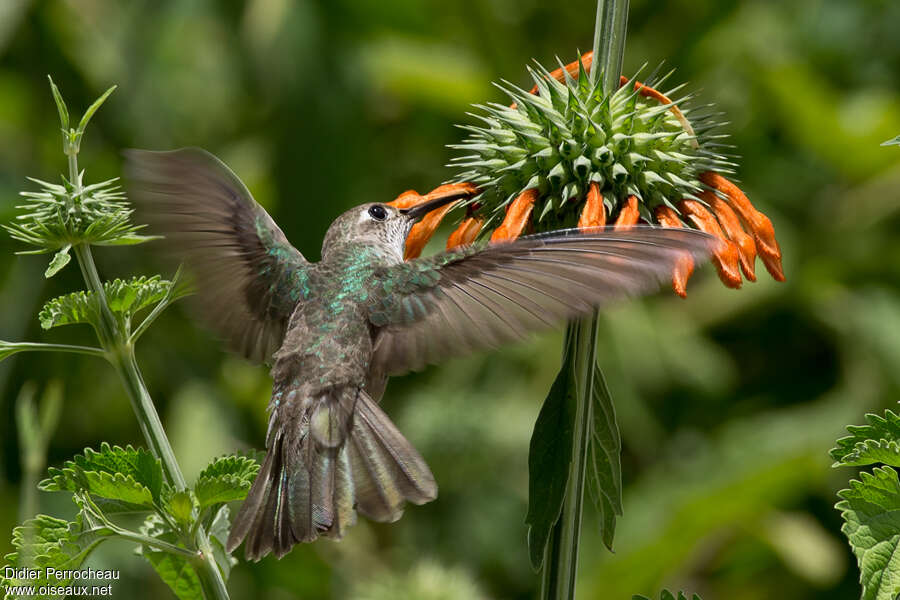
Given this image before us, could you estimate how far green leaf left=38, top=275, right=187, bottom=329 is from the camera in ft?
4.03

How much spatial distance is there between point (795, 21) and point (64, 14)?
10.9 ft

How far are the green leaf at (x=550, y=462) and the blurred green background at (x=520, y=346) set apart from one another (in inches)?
101

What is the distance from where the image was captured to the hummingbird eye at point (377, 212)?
5.92 feet

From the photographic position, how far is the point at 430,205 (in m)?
1.59

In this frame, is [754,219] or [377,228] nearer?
[754,219]

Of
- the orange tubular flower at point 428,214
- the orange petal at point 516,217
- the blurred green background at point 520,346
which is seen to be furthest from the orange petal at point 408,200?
the blurred green background at point 520,346

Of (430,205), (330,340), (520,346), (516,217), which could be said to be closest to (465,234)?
(430,205)

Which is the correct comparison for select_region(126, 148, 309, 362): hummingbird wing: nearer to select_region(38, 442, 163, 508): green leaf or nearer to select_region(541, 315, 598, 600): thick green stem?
select_region(38, 442, 163, 508): green leaf

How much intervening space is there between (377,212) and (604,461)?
2.21ft

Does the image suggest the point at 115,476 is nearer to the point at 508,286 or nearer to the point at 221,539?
the point at 221,539

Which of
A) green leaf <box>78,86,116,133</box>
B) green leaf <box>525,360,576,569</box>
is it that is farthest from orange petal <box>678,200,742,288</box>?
green leaf <box>78,86,116,133</box>

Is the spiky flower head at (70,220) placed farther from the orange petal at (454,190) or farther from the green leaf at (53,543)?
the orange petal at (454,190)

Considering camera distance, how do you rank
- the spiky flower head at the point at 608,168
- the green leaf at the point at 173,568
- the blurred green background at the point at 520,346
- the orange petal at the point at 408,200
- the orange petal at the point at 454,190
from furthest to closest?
the blurred green background at the point at 520,346 → the orange petal at the point at 408,200 → the orange petal at the point at 454,190 → the spiky flower head at the point at 608,168 → the green leaf at the point at 173,568

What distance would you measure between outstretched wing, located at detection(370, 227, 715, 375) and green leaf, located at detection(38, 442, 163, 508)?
0.47 metres
